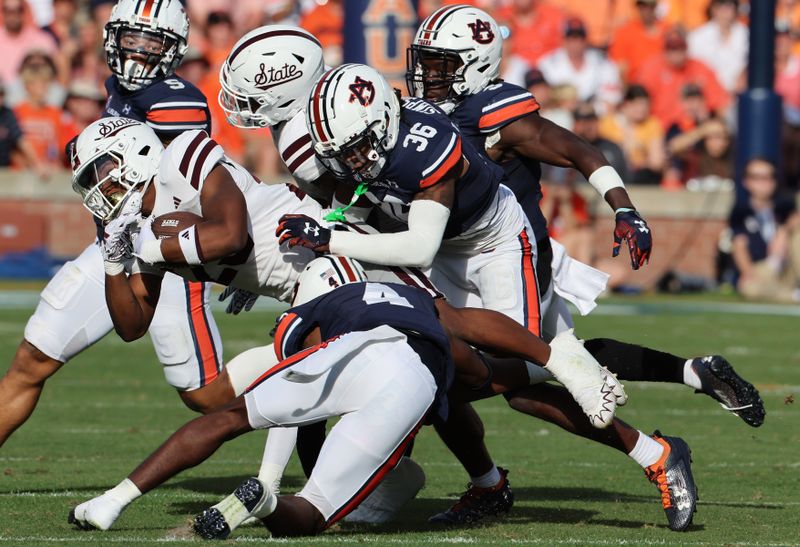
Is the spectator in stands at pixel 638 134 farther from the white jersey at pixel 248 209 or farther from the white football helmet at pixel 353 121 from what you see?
the white football helmet at pixel 353 121

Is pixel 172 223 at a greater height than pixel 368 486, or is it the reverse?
pixel 172 223

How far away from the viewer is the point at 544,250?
20.4 feet

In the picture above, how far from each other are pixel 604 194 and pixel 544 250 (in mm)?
377

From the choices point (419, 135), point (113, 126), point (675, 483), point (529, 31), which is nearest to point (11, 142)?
point (529, 31)

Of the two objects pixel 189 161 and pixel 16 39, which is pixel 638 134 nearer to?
pixel 16 39

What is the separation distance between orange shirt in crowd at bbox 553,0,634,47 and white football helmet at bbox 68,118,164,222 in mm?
11957

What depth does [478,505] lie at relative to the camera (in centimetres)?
567

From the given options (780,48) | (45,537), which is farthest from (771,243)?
(45,537)

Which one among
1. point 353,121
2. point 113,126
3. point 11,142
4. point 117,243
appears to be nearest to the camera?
point 353,121

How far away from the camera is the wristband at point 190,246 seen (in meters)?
5.21

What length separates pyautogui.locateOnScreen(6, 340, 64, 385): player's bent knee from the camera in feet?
20.0

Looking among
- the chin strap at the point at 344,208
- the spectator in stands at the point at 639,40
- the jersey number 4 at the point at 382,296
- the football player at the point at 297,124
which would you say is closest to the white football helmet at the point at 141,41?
the football player at the point at 297,124

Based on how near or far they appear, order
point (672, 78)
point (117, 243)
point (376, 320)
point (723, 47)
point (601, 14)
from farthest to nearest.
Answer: point (601, 14) < point (723, 47) < point (672, 78) < point (117, 243) < point (376, 320)

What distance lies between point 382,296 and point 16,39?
12.2 m
